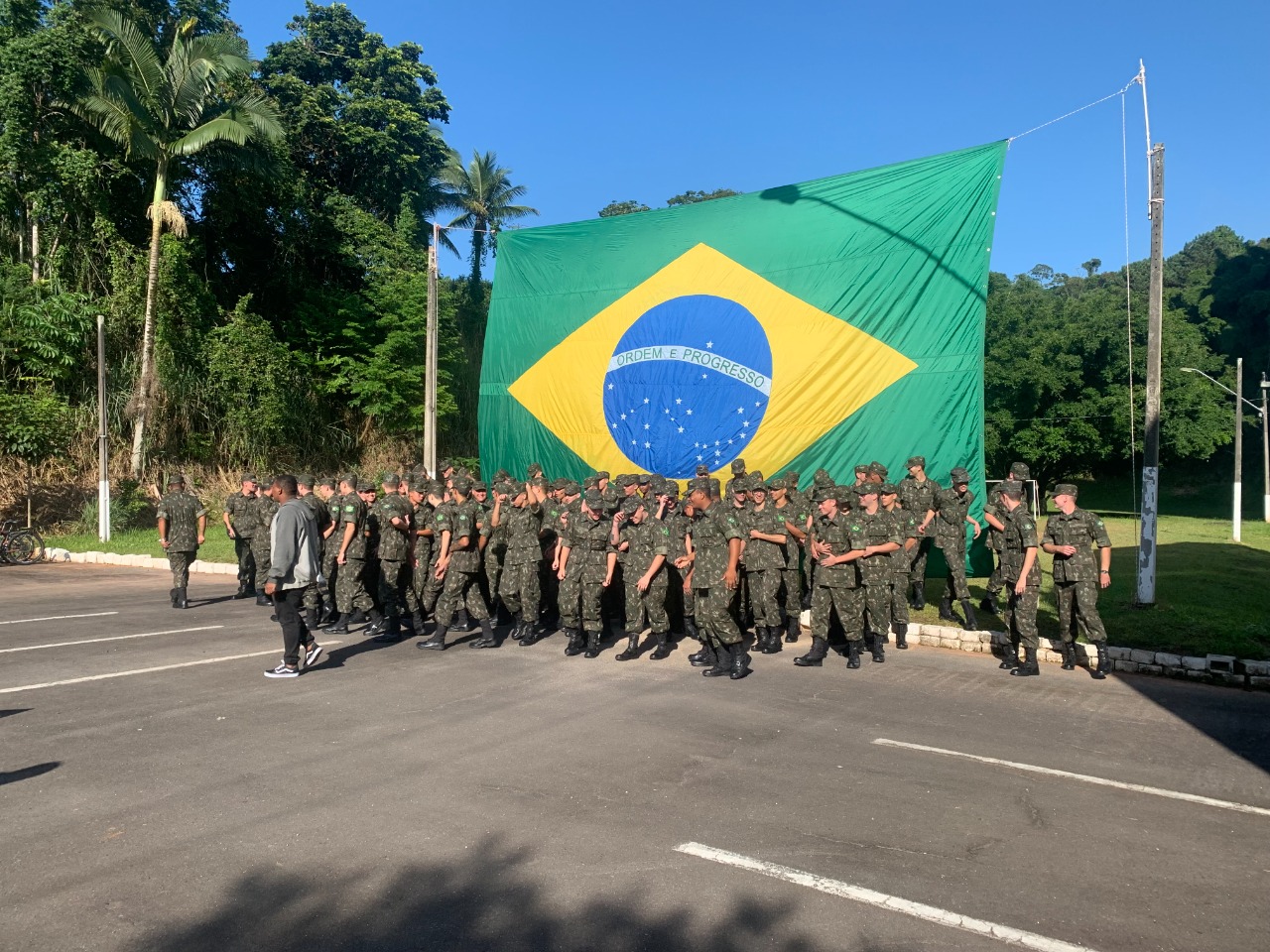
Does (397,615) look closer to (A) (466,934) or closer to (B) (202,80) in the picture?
(A) (466,934)

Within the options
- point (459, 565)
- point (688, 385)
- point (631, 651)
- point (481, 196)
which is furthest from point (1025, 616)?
point (481, 196)

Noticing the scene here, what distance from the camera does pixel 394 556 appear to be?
30.6 feet

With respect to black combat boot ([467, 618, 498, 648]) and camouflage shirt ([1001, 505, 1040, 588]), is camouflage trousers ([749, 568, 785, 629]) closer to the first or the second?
camouflage shirt ([1001, 505, 1040, 588])

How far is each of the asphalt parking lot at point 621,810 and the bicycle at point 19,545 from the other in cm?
1001

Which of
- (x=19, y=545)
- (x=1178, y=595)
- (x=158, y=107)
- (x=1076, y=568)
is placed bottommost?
(x=1178, y=595)

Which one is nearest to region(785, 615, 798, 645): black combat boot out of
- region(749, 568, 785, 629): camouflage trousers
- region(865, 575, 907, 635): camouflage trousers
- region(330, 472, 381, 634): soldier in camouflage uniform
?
region(749, 568, 785, 629): camouflage trousers

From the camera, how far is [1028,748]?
5.75 meters

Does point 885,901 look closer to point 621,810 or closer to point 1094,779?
point 621,810

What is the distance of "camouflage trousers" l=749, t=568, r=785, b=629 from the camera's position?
8.93 m

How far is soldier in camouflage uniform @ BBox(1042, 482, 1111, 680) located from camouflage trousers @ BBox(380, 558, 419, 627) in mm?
6351

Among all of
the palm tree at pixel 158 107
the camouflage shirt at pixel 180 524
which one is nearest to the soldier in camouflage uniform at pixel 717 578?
the camouflage shirt at pixel 180 524

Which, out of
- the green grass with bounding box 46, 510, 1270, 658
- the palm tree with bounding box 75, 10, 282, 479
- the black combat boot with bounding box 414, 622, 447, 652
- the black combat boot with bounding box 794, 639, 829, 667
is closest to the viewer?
the black combat boot with bounding box 794, 639, 829, 667

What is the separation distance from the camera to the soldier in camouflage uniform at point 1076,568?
310 inches

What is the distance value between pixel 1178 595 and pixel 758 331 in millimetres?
6469
